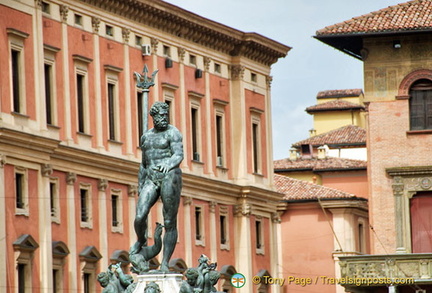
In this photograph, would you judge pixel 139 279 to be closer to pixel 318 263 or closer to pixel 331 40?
pixel 331 40

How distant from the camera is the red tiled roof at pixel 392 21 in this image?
71.4 metres

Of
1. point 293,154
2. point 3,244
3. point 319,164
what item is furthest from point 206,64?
point 293,154

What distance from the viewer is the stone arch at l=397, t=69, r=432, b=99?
72688 millimetres

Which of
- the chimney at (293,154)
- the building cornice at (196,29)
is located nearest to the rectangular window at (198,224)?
the building cornice at (196,29)

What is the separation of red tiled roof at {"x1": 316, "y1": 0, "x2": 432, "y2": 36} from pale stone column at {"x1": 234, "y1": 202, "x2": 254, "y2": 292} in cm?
1184

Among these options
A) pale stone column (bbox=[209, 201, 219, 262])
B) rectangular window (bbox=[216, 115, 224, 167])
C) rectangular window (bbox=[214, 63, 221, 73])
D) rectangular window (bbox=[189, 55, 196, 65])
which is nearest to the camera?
rectangular window (bbox=[189, 55, 196, 65])

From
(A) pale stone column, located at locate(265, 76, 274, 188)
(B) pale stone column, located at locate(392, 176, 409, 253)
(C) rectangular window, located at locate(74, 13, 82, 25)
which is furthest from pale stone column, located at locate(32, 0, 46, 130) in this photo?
(A) pale stone column, located at locate(265, 76, 274, 188)

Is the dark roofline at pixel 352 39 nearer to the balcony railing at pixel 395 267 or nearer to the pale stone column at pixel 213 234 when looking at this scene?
the balcony railing at pixel 395 267

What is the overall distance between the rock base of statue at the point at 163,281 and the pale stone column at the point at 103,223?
1450 inches

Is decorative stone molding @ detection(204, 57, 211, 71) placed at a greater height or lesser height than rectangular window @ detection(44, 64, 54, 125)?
greater

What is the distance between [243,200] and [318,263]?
1449 centimetres

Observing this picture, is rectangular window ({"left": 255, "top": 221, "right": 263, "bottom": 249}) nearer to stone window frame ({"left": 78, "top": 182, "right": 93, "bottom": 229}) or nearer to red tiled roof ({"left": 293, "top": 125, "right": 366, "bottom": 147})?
stone window frame ({"left": 78, "top": 182, "right": 93, "bottom": 229})

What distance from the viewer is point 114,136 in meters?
72.2

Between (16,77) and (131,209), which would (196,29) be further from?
(16,77)
